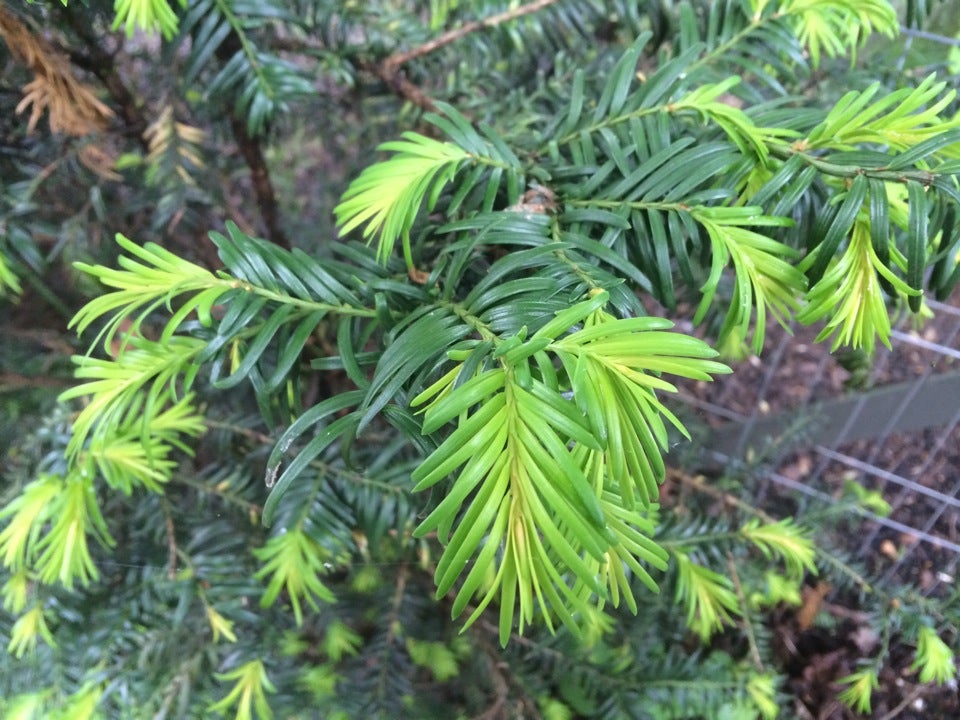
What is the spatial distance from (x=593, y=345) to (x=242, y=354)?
29 cm

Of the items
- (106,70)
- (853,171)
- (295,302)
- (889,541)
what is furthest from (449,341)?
(889,541)

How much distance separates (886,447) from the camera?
1.30 meters

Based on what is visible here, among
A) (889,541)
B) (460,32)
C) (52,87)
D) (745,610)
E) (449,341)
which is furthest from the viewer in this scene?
(889,541)

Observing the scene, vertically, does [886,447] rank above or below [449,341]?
below

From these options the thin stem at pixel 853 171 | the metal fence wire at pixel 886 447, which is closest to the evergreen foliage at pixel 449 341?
the thin stem at pixel 853 171

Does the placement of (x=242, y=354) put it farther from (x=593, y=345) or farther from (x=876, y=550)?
(x=876, y=550)

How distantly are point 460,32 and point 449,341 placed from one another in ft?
1.78

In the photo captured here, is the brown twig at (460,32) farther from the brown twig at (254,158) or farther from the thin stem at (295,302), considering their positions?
the thin stem at (295,302)

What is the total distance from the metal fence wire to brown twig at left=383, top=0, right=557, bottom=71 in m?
0.71

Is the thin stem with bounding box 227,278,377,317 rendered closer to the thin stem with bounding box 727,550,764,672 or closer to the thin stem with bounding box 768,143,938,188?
the thin stem with bounding box 768,143,938,188

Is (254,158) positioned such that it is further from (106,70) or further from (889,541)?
(889,541)

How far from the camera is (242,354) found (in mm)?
469

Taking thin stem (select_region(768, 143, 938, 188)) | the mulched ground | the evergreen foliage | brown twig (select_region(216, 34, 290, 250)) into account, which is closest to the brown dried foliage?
the evergreen foliage

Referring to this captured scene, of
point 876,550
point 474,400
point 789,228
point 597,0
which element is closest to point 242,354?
point 474,400
